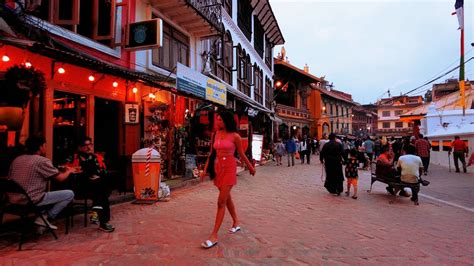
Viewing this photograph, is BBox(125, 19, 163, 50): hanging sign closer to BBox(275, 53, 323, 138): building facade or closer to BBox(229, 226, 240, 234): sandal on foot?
BBox(229, 226, 240, 234): sandal on foot

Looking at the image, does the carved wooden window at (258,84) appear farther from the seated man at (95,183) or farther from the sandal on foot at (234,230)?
the sandal on foot at (234,230)

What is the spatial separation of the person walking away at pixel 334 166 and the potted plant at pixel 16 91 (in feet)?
23.6

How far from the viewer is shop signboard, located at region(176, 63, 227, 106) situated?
1055 cm

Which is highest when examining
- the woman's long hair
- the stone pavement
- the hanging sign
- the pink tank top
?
the hanging sign

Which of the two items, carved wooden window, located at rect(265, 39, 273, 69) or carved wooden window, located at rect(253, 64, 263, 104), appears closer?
carved wooden window, located at rect(253, 64, 263, 104)

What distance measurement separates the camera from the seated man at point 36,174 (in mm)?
5000

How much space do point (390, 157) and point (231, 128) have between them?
254 inches

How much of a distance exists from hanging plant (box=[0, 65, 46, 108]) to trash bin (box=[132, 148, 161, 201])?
9.67ft

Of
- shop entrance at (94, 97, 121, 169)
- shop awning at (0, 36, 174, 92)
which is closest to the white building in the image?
shop entrance at (94, 97, 121, 169)

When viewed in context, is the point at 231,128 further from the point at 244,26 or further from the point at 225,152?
the point at 244,26

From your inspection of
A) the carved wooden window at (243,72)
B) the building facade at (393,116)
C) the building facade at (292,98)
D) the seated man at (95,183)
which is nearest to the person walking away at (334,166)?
the seated man at (95,183)

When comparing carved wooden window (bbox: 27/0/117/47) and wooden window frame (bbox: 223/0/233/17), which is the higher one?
wooden window frame (bbox: 223/0/233/17)

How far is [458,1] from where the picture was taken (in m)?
19.8

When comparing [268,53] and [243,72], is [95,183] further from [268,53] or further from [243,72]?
[268,53]
